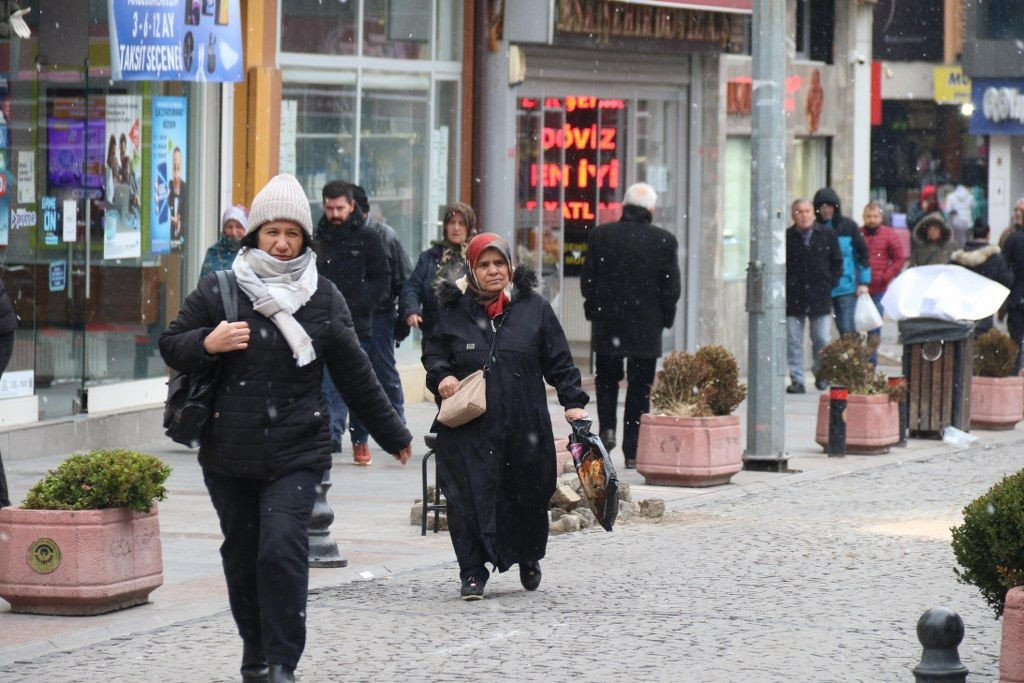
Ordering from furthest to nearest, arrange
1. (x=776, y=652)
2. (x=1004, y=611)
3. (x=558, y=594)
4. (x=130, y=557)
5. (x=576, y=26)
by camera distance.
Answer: (x=576, y=26) → (x=558, y=594) → (x=130, y=557) → (x=776, y=652) → (x=1004, y=611)

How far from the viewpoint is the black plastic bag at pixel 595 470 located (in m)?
9.62

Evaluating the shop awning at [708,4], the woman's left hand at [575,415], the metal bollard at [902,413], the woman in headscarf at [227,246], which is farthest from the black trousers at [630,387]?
the shop awning at [708,4]

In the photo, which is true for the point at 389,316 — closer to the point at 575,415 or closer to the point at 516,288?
the point at 516,288

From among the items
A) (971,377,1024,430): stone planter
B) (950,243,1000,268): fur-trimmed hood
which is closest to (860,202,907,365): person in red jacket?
(950,243,1000,268): fur-trimmed hood

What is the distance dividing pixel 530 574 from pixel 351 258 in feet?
16.3

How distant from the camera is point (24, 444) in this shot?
14.2 metres

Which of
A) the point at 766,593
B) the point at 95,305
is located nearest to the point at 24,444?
the point at 95,305

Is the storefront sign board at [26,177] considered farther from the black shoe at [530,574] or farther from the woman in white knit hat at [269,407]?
the woman in white knit hat at [269,407]

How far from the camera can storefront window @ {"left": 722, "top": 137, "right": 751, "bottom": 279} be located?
78.8 feet

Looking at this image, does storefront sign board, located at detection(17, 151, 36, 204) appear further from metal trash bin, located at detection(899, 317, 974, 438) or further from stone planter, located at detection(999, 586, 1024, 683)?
stone planter, located at detection(999, 586, 1024, 683)

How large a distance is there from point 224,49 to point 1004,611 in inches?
383

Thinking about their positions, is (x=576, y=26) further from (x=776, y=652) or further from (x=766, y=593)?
(x=776, y=652)

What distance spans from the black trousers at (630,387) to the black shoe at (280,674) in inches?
295

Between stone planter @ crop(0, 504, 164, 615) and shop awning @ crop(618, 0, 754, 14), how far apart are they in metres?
12.9
